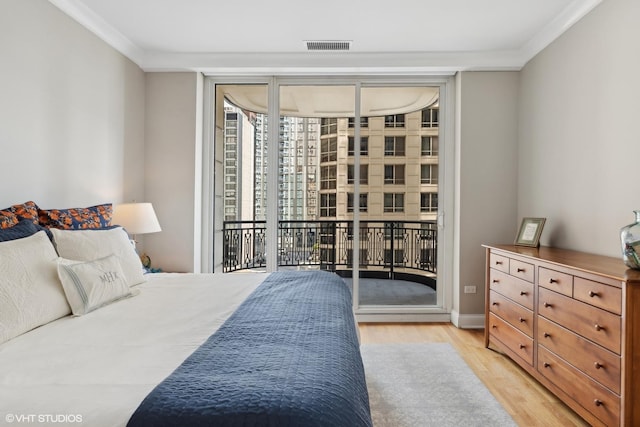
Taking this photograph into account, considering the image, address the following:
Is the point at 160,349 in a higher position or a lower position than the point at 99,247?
lower

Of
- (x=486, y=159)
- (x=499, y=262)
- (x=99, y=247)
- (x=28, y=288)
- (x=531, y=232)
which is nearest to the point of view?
(x=28, y=288)

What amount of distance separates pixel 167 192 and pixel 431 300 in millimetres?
2969

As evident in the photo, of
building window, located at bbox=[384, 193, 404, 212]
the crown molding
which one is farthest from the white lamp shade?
building window, located at bbox=[384, 193, 404, 212]

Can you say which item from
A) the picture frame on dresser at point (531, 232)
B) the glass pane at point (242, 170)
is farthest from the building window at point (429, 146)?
the glass pane at point (242, 170)

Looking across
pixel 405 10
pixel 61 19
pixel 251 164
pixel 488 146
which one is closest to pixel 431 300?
pixel 488 146

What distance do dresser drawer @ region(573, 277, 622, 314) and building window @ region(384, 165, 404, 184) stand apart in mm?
2134

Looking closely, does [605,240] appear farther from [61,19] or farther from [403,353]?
[61,19]

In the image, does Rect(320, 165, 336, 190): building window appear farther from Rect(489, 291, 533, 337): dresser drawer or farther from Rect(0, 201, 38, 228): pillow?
Rect(0, 201, 38, 228): pillow

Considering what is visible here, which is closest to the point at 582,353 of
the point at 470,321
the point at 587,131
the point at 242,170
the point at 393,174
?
the point at 587,131

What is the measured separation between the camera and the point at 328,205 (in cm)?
402

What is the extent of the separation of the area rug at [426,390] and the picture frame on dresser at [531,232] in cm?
108

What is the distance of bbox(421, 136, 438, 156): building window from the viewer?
3982 millimetres

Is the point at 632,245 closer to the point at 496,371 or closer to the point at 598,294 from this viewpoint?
the point at 598,294

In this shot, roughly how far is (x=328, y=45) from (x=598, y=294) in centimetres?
282
